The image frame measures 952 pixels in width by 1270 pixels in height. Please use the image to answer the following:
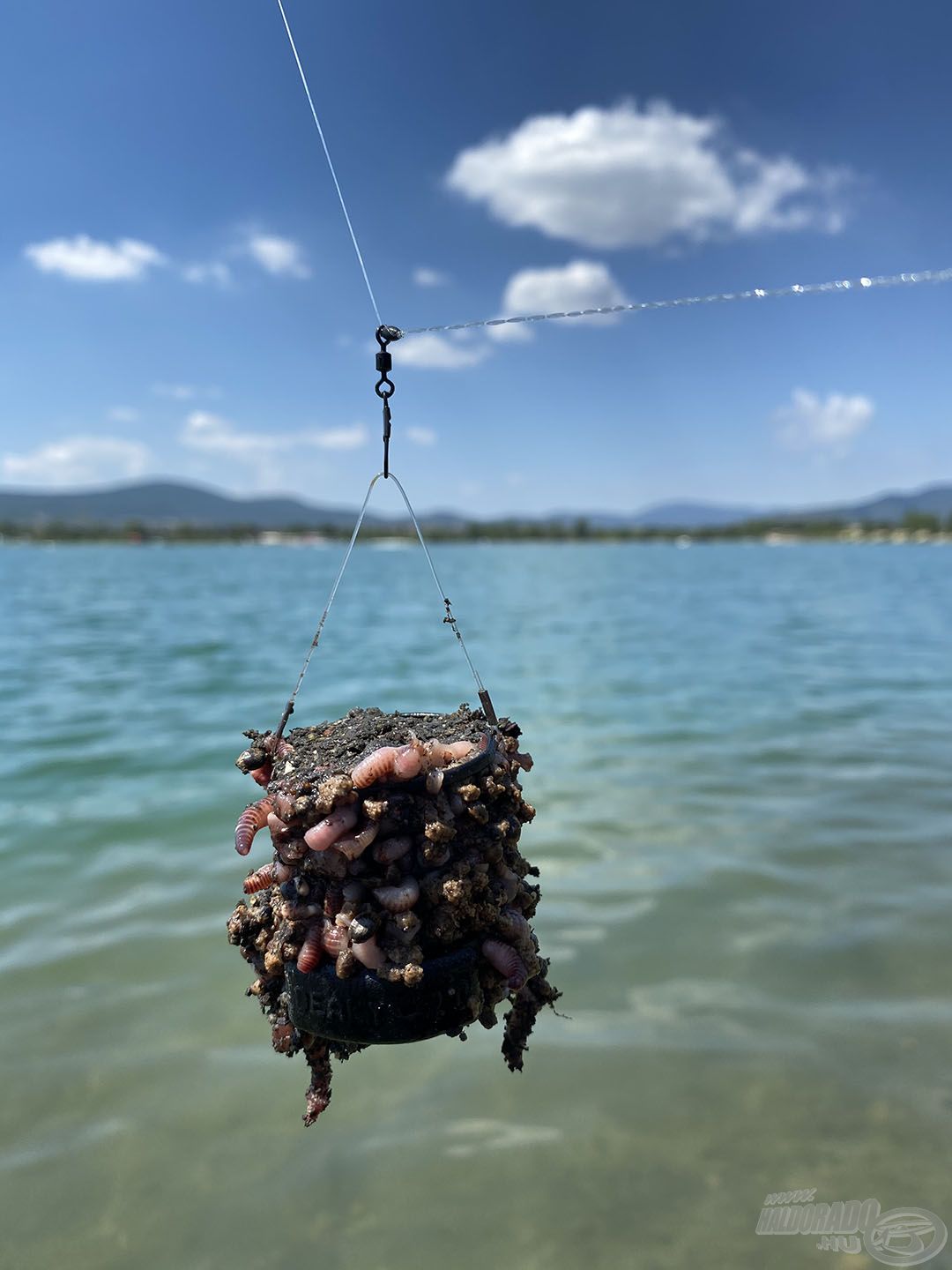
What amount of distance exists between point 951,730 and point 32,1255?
14.1 m

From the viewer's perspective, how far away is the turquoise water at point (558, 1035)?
15.2 feet

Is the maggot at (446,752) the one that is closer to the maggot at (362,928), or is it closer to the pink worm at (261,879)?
the maggot at (362,928)

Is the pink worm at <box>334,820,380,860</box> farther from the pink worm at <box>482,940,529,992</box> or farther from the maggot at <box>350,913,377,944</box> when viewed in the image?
the pink worm at <box>482,940,529,992</box>

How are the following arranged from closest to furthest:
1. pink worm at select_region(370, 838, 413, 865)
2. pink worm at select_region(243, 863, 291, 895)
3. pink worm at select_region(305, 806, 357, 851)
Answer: pink worm at select_region(305, 806, 357, 851)
pink worm at select_region(370, 838, 413, 865)
pink worm at select_region(243, 863, 291, 895)

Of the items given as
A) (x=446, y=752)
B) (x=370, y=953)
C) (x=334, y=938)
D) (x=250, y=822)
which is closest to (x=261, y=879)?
(x=250, y=822)

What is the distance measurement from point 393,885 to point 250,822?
0.53 metres

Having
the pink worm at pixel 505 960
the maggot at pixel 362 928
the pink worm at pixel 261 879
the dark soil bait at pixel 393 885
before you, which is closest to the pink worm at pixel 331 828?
the dark soil bait at pixel 393 885

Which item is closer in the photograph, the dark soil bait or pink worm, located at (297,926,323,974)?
the dark soil bait

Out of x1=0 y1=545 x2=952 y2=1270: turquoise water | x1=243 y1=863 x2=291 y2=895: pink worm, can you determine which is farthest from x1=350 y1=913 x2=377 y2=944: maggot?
x1=0 y1=545 x2=952 y2=1270: turquoise water

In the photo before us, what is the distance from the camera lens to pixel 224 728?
15.6 m

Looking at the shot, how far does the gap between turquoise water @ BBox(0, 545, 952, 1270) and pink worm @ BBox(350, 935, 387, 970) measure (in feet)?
7.50

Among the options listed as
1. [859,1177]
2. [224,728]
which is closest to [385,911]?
[859,1177]

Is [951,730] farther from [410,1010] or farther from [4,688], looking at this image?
[4,688]

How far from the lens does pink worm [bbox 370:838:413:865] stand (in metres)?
3.02
